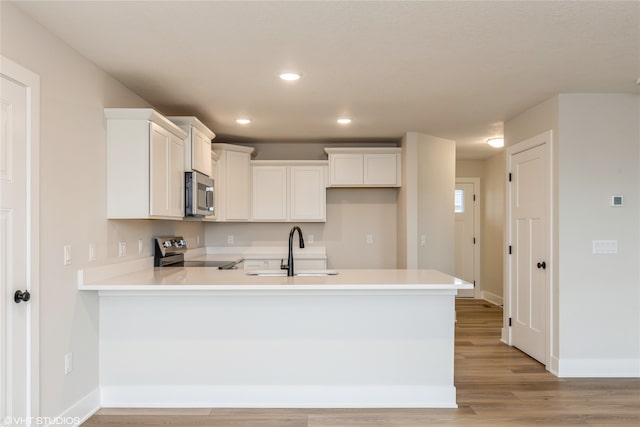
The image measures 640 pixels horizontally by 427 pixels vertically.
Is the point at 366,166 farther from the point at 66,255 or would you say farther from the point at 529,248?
the point at 66,255

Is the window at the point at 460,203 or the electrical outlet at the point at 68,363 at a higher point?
the window at the point at 460,203

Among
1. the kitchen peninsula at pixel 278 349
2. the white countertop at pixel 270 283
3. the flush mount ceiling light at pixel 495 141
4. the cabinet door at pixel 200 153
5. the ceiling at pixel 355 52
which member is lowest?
the kitchen peninsula at pixel 278 349

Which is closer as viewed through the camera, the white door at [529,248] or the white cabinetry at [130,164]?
the white cabinetry at [130,164]

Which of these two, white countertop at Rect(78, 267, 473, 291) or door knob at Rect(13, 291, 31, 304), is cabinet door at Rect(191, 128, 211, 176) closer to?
white countertop at Rect(78, 267, 473, 291)

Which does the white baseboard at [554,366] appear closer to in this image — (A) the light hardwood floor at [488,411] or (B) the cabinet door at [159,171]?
(A) the light hardwood floor at [488,411]

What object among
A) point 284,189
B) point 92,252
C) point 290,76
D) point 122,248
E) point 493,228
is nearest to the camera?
point 92,252

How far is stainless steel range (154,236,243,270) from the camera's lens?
425 cm

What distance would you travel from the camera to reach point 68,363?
2.81 metres

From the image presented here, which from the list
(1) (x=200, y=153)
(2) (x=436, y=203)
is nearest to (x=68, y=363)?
(1) (x=200, y=153)

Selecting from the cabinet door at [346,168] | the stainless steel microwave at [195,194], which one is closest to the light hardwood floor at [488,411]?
the stainless steel microwave at [195,194]

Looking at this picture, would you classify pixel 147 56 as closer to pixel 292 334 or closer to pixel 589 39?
pixel 292 334

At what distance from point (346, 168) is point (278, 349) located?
3128 mm

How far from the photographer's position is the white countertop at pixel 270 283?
292 cm

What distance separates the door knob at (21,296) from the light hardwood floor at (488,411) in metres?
1.03
